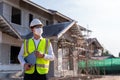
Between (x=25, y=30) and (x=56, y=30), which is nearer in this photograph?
(x=56, y=30)

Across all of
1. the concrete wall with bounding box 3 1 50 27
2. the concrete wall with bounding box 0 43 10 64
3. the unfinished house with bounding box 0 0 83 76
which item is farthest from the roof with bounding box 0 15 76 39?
the concrete wall with bounding box 0 43 10 64

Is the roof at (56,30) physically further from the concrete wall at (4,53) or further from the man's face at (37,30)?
the man's face at (37,30)

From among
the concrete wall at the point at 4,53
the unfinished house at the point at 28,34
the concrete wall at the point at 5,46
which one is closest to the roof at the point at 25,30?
the unfinished house at the point at 28,34

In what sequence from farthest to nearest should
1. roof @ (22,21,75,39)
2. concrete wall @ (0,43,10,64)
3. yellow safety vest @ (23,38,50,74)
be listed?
roof @ (22,21,75,39)
concrete wall @ (0,43,10,64)
yellow safety vest @ (23,38,50,74)

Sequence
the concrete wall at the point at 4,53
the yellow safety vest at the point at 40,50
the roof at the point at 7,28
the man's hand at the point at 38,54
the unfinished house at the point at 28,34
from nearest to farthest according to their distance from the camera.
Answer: the man's hand at the point at 38,54
the yellow safety vest at the point at 40,50
the roof at the point at 7,28
the concrete wall at the point at 4,53
the unfinished house at the point at 28,34

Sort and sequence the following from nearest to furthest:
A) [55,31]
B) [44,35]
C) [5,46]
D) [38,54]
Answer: [38,54] → [5,46] → [44,35] → [55,31]

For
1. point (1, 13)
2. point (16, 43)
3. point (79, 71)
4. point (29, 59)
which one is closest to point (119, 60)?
point (79, 71)

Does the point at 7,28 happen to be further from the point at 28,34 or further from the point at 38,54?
the point at 38,54

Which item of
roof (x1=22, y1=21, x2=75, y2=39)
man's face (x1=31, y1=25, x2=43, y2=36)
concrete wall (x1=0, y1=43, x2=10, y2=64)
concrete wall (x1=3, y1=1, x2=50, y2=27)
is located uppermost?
concrete wall (x1=3, y1=1, x2=50, y2=27)

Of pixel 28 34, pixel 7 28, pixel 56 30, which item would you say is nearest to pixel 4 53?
pixel 7 28

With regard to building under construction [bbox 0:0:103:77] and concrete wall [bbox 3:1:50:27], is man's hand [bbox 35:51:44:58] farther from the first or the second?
concrete wall [bbox 3:1:50:27]

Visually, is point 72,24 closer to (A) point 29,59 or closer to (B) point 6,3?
(B) point 6,3

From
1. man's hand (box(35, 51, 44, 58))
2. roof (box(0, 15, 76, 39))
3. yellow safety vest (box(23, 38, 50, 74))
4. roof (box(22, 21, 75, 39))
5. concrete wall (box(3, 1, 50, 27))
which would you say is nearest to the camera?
man's hand (box(35, 51, 44, 58))

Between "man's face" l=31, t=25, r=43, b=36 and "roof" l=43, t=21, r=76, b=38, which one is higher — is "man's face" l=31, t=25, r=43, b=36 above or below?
below
